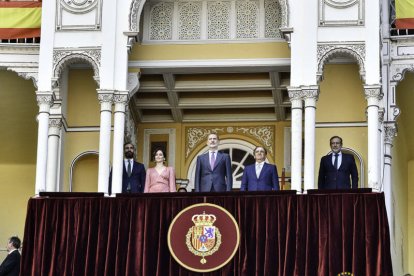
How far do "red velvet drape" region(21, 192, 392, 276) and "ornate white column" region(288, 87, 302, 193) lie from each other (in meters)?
1.61

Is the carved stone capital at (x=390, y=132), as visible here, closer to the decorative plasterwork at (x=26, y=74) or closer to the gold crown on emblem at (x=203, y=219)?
the gold crown on emblem at (x=203, y=219)

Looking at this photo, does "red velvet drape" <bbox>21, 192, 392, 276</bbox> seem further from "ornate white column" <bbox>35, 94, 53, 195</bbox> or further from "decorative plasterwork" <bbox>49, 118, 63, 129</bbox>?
"decorative plasterwork" <bbox>49, 118, 63, 129</bbox>

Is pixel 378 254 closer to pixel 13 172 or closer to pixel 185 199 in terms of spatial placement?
pixel 185 199

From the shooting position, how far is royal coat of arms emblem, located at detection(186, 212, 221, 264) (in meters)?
24.8

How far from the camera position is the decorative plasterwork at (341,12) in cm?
2736

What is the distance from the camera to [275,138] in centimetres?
3106

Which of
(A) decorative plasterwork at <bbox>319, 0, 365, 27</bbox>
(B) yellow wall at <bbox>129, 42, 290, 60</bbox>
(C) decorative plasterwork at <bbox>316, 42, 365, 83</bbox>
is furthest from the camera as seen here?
(B) yellow wall at <bbox>129, 42, 290, 60</bbox>

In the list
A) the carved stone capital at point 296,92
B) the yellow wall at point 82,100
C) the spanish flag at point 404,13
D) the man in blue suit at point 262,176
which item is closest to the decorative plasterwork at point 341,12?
the carved stone capital at point 296,92

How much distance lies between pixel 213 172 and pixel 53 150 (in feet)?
16.6

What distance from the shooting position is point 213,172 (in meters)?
25.6

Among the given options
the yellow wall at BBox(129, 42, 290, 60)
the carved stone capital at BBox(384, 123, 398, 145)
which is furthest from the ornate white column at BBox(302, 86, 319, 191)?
the carved stone capital at BBox(384, 123, 398, 145)

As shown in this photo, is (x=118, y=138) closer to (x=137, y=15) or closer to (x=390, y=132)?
(x=137, y=15)

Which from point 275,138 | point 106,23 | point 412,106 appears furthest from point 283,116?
point 106,23

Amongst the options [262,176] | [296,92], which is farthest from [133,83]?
[262,176]
